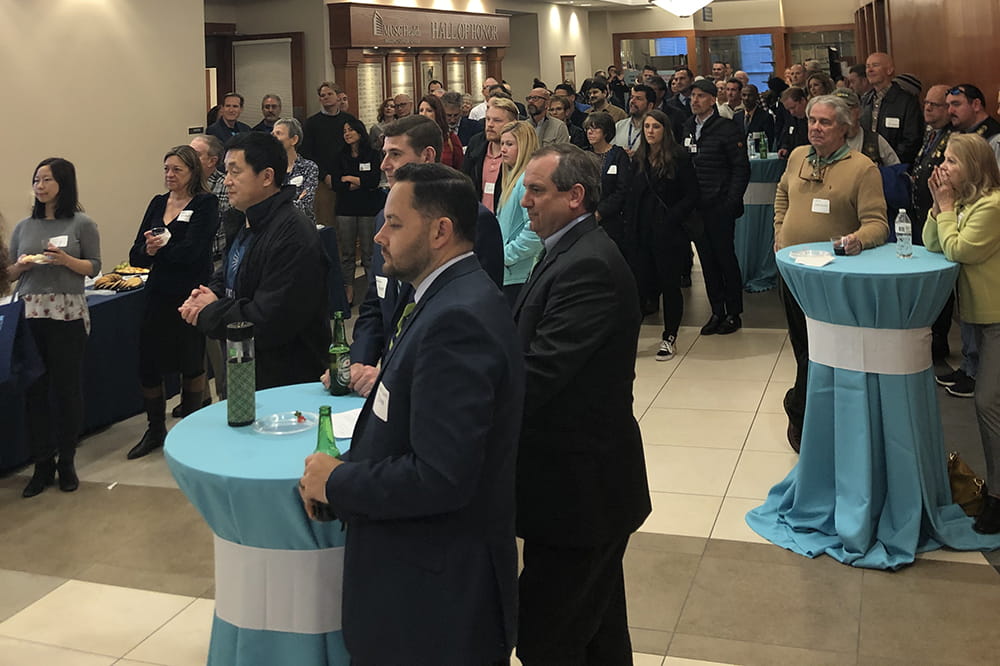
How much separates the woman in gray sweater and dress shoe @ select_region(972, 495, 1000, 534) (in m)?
3.97

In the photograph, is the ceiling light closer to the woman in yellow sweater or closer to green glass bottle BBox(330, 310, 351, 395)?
the woman in yellow sweater

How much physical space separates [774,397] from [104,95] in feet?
20.0

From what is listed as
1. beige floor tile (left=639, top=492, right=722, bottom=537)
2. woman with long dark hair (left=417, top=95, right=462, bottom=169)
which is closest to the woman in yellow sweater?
beige floor tile (left=639, top=492, right=722, bottom=537)

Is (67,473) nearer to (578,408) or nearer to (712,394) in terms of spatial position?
(578,408)

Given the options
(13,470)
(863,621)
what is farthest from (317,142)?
(863,621)

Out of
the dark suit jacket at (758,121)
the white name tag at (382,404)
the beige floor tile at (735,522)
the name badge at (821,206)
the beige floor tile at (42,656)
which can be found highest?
the dark suit jacket at (758,121)

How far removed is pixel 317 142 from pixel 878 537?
7121 millimetres

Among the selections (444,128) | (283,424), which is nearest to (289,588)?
(283,424)

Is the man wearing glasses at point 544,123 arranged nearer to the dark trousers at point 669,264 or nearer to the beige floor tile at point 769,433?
the dark trousers at point 669,264

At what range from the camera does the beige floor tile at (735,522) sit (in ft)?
13.7

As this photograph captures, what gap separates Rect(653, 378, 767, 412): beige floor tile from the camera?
235 inches

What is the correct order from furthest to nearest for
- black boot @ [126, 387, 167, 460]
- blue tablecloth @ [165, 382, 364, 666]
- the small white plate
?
1. black boot @ [126, 387, 167, 460]
2. the small white plate
3. blue tablecloth @ [165, 382, 364, 666]

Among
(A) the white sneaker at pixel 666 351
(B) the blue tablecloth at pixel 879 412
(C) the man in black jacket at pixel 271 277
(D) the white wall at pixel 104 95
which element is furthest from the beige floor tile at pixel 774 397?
(D) the white wall at pixel 104 95

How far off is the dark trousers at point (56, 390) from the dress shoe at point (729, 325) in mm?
4510
